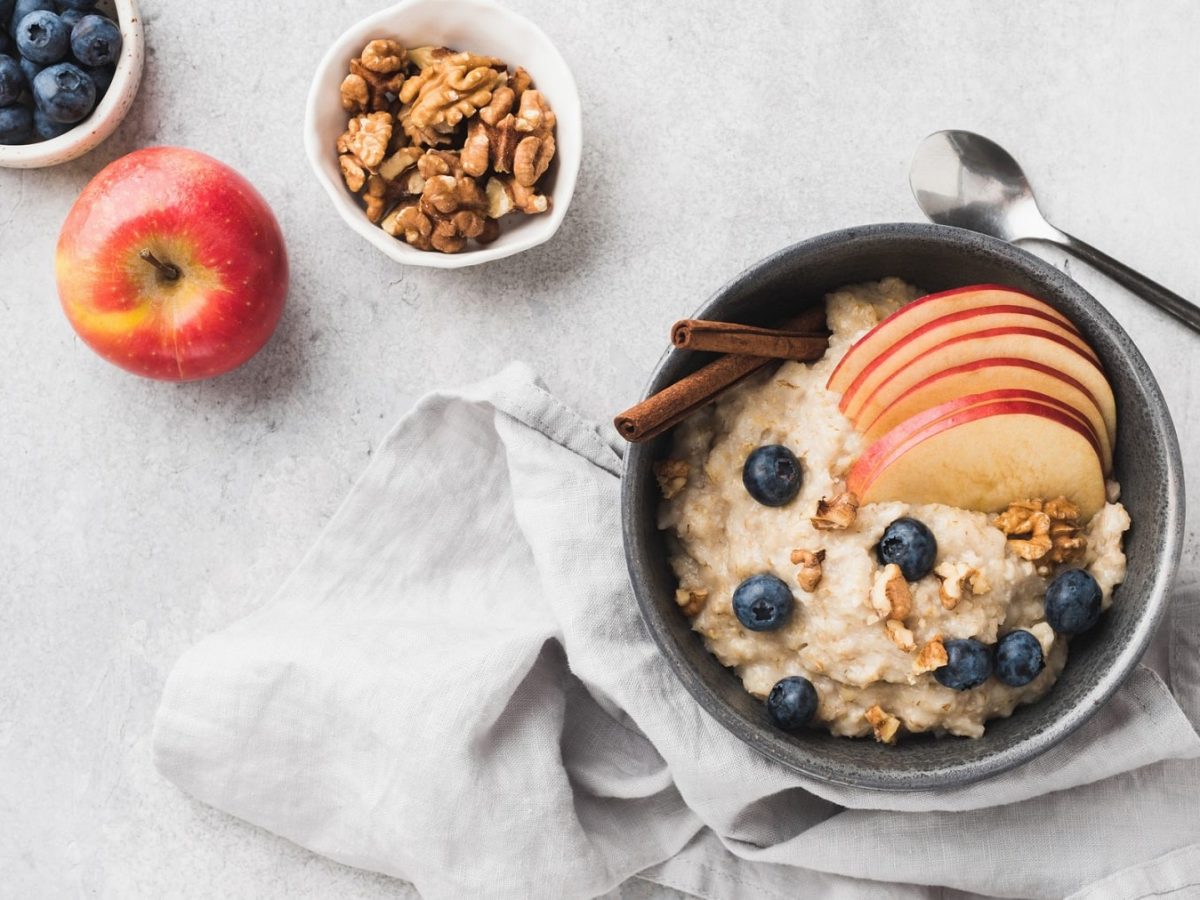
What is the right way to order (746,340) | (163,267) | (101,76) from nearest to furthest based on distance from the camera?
1. (746,340)
2. (163,267)
3. (101,76)

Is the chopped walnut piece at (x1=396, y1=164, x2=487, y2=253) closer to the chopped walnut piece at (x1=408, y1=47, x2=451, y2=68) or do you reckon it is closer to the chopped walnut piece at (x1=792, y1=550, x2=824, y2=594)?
the chopped walnut piece at (x1=408, y1=47, x2=451, y2=68)

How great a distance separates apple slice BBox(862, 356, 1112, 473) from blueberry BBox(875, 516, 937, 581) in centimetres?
13

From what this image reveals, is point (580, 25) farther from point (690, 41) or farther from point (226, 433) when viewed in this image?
point (226, 433)

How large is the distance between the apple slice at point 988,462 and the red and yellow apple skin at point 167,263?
94 cm

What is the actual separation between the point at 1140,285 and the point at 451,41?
3.66ft

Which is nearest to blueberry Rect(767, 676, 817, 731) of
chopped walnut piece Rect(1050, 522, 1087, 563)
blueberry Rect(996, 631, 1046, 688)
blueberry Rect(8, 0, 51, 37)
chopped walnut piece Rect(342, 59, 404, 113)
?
blueberry Rect(996, 631, 1046, 688)

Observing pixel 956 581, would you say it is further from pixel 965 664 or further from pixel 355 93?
pixel 355 93

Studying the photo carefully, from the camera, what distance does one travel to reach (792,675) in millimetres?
1538

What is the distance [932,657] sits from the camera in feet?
4.66

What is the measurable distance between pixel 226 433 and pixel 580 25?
0.87m

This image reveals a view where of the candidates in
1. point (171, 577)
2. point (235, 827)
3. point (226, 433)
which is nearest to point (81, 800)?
point (235, 827)

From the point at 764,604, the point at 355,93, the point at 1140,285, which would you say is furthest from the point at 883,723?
the point at 355,93

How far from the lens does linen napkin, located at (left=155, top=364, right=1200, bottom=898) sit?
1.68 meters

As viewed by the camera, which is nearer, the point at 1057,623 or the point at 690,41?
→ the point at 1057,623
